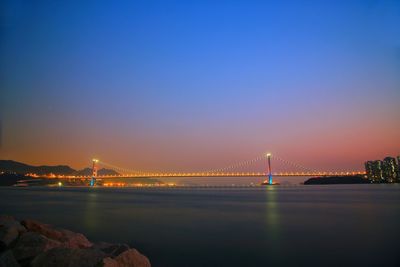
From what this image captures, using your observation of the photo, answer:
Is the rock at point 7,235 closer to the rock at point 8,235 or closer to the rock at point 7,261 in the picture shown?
the rock at point 8,235

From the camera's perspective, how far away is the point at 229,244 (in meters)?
10.5

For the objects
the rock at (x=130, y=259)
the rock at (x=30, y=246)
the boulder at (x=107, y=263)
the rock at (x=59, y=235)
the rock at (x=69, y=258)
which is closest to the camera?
the boulder at (x=107, y=263)

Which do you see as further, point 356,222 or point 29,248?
point 356,222

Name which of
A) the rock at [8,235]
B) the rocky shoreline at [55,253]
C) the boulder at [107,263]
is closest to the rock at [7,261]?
the rocky shoreline at [55,253]

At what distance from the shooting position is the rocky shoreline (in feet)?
16.3

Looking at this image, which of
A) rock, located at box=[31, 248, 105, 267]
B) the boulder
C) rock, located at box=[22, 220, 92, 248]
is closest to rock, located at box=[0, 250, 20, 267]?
rock, located at box=[31, 248, 105, 267]

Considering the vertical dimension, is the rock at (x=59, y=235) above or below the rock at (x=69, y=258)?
below

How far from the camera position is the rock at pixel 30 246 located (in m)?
5.99

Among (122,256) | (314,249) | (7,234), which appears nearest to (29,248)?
(7,234)

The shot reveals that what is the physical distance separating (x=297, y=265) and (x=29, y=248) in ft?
20.7

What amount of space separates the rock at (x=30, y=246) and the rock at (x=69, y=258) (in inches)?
39.7

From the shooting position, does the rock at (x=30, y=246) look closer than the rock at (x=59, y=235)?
Yes

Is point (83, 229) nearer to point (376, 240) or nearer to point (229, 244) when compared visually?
point (229, 244)

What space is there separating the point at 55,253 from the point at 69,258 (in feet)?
1.18
